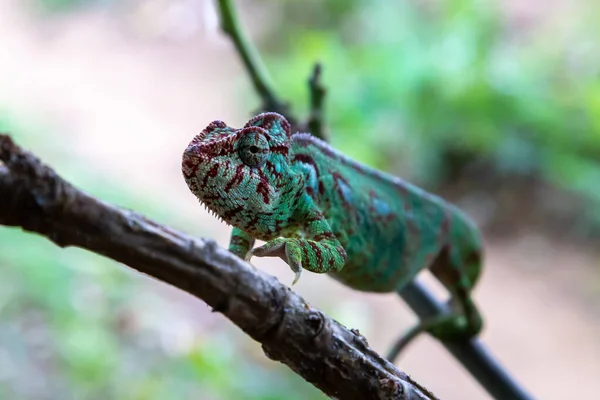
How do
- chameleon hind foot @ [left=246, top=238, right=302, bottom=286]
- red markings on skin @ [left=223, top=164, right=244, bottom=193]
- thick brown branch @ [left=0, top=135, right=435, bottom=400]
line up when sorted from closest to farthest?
thick brown branch @ [left=0, top=135, right=435, bottom=400], chameleon hind foot @ [left=246, top=238, right=302, bottom=286], red markings on skin @ [left=223, top=164, right=244, bottom=193]

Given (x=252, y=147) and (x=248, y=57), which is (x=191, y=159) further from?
(x=248, y=57)

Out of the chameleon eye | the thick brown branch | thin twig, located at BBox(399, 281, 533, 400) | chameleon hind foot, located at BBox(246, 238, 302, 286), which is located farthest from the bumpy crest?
thin twig, located at BBox(399, 281, 533, 400)

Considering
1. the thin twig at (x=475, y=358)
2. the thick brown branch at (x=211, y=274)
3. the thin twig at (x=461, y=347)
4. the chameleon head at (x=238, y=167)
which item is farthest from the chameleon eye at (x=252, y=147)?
the thin twig at (x=475, y=358)

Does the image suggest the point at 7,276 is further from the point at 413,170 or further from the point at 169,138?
the point at 413,170

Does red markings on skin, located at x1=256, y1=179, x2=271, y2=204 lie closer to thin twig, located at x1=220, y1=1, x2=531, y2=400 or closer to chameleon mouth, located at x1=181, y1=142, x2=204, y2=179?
chameleon mouth, located at x1=181, y1=142, x2=204, y2=179

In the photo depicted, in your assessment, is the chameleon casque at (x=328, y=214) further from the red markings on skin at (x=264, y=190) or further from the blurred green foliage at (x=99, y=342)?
the blurred green foliage at (x=99, y=342)

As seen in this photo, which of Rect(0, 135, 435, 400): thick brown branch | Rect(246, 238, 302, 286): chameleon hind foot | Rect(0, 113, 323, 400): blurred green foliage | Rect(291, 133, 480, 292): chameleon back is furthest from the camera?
Rect(0, 113, 323, 400): blurred green foliage
